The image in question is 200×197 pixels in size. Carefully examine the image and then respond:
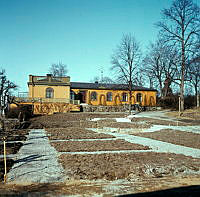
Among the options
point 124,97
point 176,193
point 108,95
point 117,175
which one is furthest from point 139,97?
point 176,193

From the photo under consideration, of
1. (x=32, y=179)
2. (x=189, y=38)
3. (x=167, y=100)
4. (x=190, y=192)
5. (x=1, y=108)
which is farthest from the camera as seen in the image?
(x=167, y=100)

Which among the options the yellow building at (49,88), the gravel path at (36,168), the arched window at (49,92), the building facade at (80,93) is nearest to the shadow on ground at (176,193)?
the gravel path at (36,168)

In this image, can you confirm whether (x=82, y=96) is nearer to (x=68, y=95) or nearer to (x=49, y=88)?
(x=68, y=95)

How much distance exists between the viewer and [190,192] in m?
4.66

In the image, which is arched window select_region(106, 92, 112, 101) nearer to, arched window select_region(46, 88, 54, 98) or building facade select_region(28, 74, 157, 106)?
building facade select_region(28, 74, 157, 106)

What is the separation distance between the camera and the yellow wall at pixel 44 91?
32.9 m

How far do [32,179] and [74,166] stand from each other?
1.27 m

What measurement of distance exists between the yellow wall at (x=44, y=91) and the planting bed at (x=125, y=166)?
26.8 metres

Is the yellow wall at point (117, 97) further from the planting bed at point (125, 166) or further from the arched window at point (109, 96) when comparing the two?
the planting bed at point (125, 166)

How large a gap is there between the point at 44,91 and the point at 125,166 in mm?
28830

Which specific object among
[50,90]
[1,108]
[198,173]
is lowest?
[198,173]

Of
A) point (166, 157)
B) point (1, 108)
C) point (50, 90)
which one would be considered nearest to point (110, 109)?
point (50, 90)

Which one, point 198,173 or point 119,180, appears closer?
point 119,180

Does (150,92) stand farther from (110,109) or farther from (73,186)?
(73,186)
